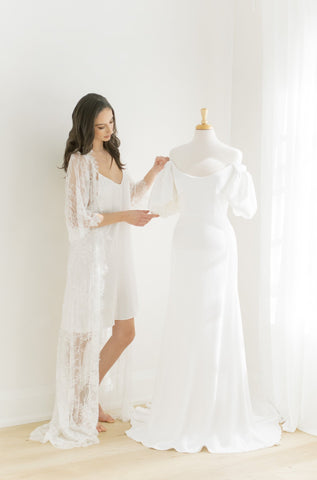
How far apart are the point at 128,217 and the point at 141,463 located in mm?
1192

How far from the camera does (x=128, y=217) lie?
9.91 feet

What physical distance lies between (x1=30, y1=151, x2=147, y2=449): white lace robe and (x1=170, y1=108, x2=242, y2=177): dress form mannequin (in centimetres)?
49

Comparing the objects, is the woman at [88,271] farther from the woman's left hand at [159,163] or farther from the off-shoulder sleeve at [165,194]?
the woman's left hand at [159,163]

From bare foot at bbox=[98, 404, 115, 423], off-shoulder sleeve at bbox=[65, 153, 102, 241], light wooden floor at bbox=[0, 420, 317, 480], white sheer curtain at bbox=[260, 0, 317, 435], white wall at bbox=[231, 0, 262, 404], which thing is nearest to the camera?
light wooden floor at bbox=[0, 420, 317, 480]

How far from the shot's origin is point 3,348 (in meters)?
3.13

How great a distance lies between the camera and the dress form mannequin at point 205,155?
2861 mm

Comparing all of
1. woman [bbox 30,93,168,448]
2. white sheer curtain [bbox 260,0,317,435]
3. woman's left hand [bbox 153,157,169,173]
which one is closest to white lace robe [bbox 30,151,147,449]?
woman [bbox 30,93,168,448]

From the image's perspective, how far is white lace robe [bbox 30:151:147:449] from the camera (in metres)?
2.95

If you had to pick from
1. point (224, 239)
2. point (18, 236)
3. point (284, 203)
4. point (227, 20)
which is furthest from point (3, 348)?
point (227, 20)

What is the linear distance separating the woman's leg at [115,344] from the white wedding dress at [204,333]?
321mm

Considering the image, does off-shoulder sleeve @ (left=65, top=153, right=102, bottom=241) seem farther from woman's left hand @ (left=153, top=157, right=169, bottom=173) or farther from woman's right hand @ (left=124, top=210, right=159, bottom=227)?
woman's left hand @ (left=153, top=157, right=169, bottom=173)

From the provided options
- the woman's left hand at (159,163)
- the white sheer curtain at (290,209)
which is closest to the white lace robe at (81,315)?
the woman's left hand at (159,163)

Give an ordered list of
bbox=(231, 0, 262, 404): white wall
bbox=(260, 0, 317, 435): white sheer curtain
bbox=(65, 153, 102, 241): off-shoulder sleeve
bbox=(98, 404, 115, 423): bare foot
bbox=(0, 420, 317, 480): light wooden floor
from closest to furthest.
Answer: bbox=(0, 420, 317, 480): light wooden floor, bbox=(65, 153, 102, 241): off-shoulder sleeve, bbox=(260, 0, 317, 435): white sheer curtain, bbox=(98, 404, 115, 423): bare foot, bbox=(231, 0, 262, 404): white wall

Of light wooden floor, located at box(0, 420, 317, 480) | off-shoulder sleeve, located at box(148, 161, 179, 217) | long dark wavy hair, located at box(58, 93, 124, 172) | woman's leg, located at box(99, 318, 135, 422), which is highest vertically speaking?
long dark wavy hair, located at box(58, 93, 124, 172)
